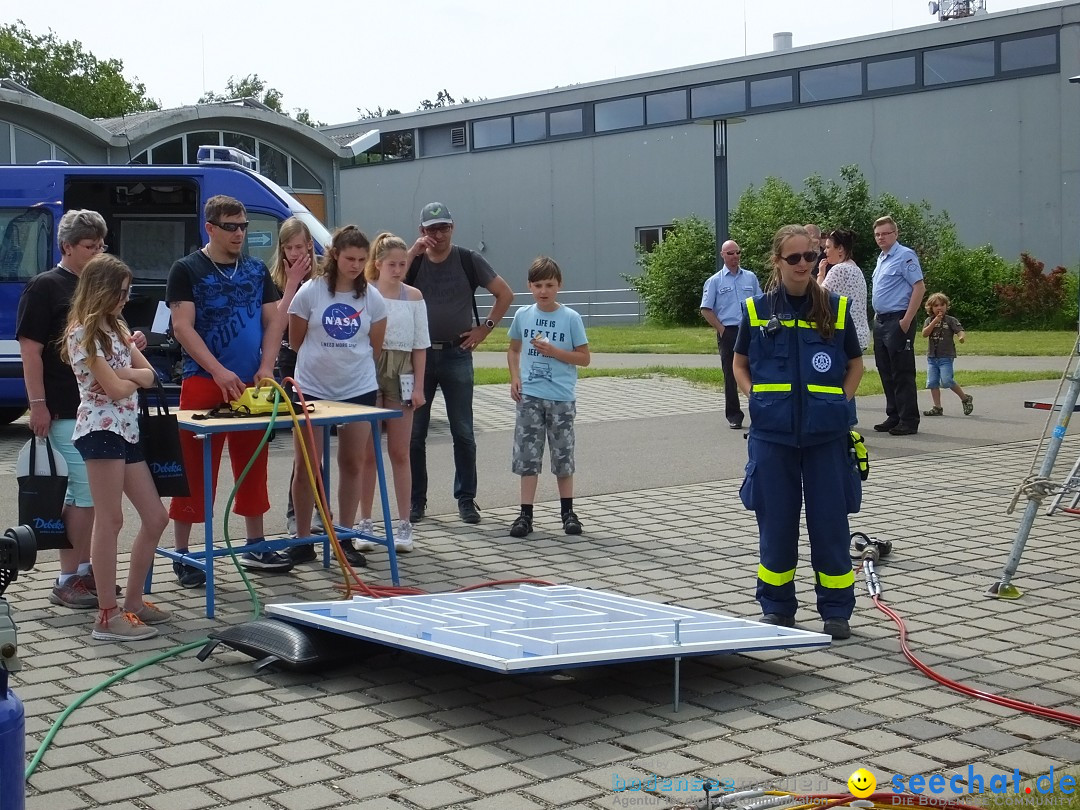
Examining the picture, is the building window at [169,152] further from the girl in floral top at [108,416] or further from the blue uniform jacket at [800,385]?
the blue uniform jacket at [800,385]

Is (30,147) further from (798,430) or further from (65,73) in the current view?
(65,73)

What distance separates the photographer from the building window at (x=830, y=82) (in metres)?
36.9

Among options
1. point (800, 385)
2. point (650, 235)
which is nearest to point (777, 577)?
point (800, 385)

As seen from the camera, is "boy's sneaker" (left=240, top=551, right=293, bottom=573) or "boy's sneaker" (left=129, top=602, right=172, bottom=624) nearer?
"boy's sneaker" (left=129, top=602, right=172, bottom=624)

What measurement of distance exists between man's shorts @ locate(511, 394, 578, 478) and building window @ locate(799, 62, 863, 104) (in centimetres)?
3081

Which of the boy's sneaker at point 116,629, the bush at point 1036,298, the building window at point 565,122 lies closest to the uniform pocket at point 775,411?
the boy's sneaker at point 116,629

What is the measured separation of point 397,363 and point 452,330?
82 cm

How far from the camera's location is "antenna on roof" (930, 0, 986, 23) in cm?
3978

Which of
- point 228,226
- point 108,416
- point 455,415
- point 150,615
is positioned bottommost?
point 150,615

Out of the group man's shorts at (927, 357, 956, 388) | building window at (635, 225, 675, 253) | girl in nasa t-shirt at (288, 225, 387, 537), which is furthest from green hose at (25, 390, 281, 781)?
building window at (635, 225, 675, 253)

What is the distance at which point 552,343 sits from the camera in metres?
8.49

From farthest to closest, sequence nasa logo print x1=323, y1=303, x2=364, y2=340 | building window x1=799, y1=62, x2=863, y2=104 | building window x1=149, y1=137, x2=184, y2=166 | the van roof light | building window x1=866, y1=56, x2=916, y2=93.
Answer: building window x1=799, y1=62, x2=863, y2=104 < building window x1=866, y1=56, x2=916, y2=93 < building window x1=149, y1=137, x2=184, y2=166 < the van roof light < nasa logo print x1=323, y1=303, x2=364, y2=340

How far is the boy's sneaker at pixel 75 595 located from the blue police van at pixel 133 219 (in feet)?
22.1

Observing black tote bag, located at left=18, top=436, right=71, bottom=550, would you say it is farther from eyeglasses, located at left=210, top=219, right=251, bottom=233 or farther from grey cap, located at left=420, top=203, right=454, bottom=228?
grey cap, located at left=420, top=203, right=454, bottom=228
